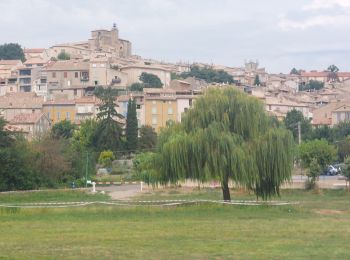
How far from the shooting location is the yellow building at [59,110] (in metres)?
118

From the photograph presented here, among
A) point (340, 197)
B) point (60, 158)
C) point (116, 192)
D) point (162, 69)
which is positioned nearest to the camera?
point (340, 197)

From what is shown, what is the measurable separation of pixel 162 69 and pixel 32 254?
143131 millimetres

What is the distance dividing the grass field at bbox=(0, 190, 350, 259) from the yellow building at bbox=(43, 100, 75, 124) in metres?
Answer: 85.8

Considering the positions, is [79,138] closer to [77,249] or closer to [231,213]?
[231,213]

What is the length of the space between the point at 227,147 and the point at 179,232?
1095cm

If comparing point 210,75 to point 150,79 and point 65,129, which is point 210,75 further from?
point 65,129

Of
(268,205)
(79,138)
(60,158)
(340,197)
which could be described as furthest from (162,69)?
(268,205)

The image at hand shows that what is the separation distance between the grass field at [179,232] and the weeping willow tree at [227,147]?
1827 mm

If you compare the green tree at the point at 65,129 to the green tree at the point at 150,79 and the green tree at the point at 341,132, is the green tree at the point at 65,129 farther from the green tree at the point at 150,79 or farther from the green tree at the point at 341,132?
the green tree at the point at 150,79

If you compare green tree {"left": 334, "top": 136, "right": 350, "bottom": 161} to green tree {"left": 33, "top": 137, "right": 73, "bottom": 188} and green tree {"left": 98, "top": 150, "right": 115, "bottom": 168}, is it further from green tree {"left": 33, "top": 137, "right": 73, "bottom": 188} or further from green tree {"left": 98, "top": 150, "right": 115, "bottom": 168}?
green tree {"left": 33, "top": 137, "right": 73, "bottom": 188}

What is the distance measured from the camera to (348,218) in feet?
93.9

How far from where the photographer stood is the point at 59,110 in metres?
118

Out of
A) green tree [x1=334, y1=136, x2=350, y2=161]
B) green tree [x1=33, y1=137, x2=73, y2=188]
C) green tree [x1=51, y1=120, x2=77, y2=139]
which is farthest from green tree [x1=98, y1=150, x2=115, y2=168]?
green tree [x1=334, y1=136, x2=350, y2=161]

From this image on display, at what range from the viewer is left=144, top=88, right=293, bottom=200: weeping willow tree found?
1310 inches
